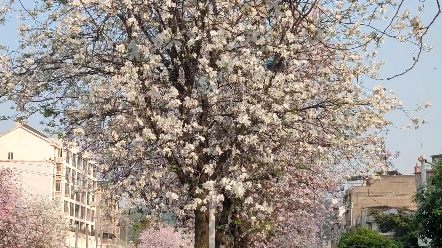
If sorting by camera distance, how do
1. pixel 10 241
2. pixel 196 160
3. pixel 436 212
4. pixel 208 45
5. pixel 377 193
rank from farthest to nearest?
pixel 377 193 < pixel 10 241 < pixel 436 212 < pixel 196 160 < pixel 208 45

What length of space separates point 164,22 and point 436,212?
742 inches

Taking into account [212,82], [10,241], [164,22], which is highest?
[164,22]

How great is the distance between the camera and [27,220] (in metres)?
Result: 49.2

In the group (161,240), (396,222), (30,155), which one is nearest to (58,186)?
(30,155)

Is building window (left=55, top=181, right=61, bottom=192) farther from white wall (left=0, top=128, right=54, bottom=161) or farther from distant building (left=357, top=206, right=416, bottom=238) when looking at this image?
distant building (left=357, top=206, right=416, bottom=238)

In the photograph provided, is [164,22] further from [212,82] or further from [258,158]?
[258,158]

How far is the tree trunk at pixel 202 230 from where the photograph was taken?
44.7 ft

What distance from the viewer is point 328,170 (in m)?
19.3

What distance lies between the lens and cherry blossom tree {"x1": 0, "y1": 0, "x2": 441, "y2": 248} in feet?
40.3

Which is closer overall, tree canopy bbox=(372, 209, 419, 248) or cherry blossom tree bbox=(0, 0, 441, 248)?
cherry blossom tree bbox=(0, 0, 441, 248)

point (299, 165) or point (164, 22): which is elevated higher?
point (164, 22)

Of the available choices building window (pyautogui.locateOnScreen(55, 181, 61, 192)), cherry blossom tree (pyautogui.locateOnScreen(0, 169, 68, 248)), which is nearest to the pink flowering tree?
building window (pyautogui.locateOnScreen(55, 181, 61, 192))

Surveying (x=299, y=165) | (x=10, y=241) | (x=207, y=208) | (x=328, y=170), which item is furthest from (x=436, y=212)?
(x=10, y=241)

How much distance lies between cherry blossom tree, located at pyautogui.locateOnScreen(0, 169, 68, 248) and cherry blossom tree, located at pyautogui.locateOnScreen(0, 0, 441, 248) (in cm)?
2983
